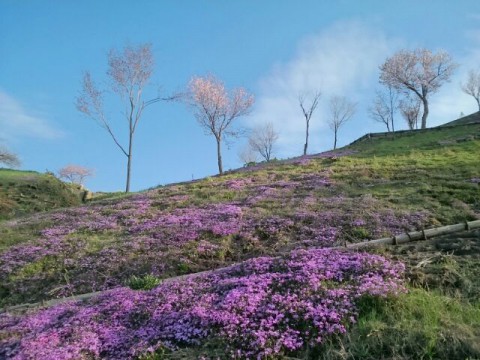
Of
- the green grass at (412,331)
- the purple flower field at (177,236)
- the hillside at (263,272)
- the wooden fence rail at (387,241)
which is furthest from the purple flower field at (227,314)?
the purple flower field at (177,236)

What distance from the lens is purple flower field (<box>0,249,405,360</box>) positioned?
6320 millimetres

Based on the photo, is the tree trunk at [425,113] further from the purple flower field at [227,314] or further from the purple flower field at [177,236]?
the purple flower field at [227,314]

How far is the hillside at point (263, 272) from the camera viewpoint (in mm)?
6176

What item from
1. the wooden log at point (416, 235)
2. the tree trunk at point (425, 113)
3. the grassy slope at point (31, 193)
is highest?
the tree trunk at point (425, 113)

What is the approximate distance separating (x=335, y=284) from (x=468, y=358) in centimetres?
249

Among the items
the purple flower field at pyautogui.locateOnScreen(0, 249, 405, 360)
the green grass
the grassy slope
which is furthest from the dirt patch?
the grassy slope

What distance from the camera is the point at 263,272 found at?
8438 millimetres

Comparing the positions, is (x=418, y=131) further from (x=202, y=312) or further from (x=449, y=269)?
(x=202, y=312)

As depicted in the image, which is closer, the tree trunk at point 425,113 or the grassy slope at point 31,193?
the grassy slope at point 31,193

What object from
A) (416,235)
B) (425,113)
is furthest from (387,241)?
(425,113)

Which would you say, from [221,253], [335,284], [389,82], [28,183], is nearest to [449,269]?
[335,284]

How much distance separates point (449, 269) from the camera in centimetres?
767

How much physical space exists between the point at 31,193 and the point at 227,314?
86.0 ft

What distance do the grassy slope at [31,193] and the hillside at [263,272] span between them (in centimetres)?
845
